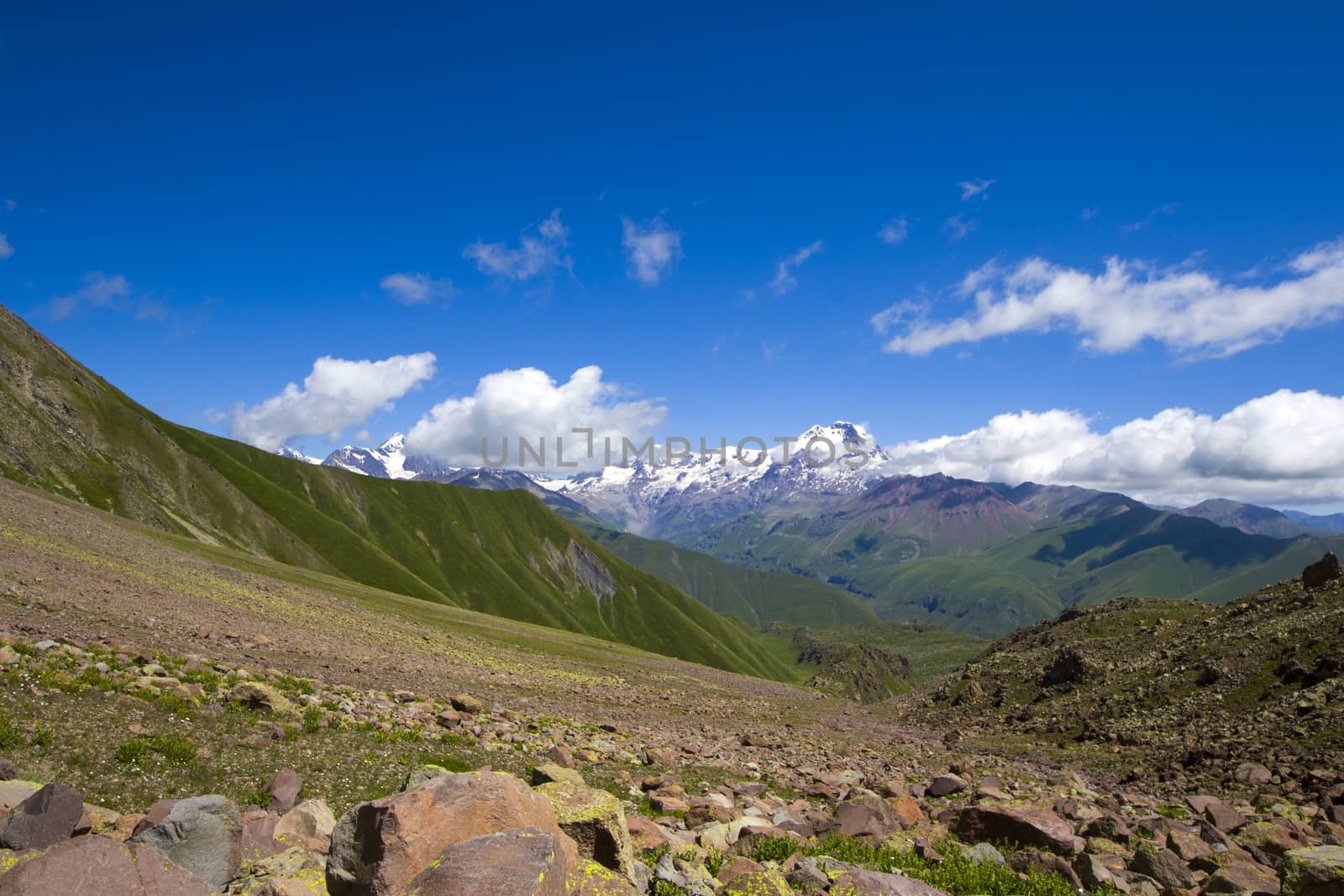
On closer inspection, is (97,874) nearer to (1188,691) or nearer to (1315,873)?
(1315,873)

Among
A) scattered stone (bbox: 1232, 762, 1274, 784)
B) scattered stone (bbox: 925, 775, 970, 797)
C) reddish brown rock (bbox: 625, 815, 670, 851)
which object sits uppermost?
reddish brown rock (bbox: 625, 815, 670, 851)

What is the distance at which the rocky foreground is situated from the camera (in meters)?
8.93

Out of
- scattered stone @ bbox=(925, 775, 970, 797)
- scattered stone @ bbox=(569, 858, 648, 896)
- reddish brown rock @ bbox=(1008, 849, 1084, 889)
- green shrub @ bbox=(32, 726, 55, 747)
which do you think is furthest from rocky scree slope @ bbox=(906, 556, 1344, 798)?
green shrub @ bbox=(32, 726, 55, 747)

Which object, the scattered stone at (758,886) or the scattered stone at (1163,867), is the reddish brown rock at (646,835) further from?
the scattered stone at (1163,867)

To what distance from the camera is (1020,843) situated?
16406mm

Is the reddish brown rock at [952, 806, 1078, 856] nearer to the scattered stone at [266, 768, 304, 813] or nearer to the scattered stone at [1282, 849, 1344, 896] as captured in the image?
the scattered stone at [1282, 849, 1344, 896]

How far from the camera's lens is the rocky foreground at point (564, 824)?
29.3 ft

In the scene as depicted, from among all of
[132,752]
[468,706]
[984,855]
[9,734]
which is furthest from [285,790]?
[984,855]

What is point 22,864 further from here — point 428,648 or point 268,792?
point 428,648

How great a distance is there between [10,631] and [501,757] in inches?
687

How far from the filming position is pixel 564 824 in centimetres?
1148

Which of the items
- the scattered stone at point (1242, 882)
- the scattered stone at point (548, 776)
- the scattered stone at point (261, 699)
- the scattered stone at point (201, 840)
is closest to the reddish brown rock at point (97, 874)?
the scattered stone at point (201, 840)

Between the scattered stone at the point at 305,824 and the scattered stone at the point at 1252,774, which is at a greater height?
the scattered stone at the point at 305,824

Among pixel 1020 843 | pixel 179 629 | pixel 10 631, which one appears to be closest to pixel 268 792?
pixel 10 631
